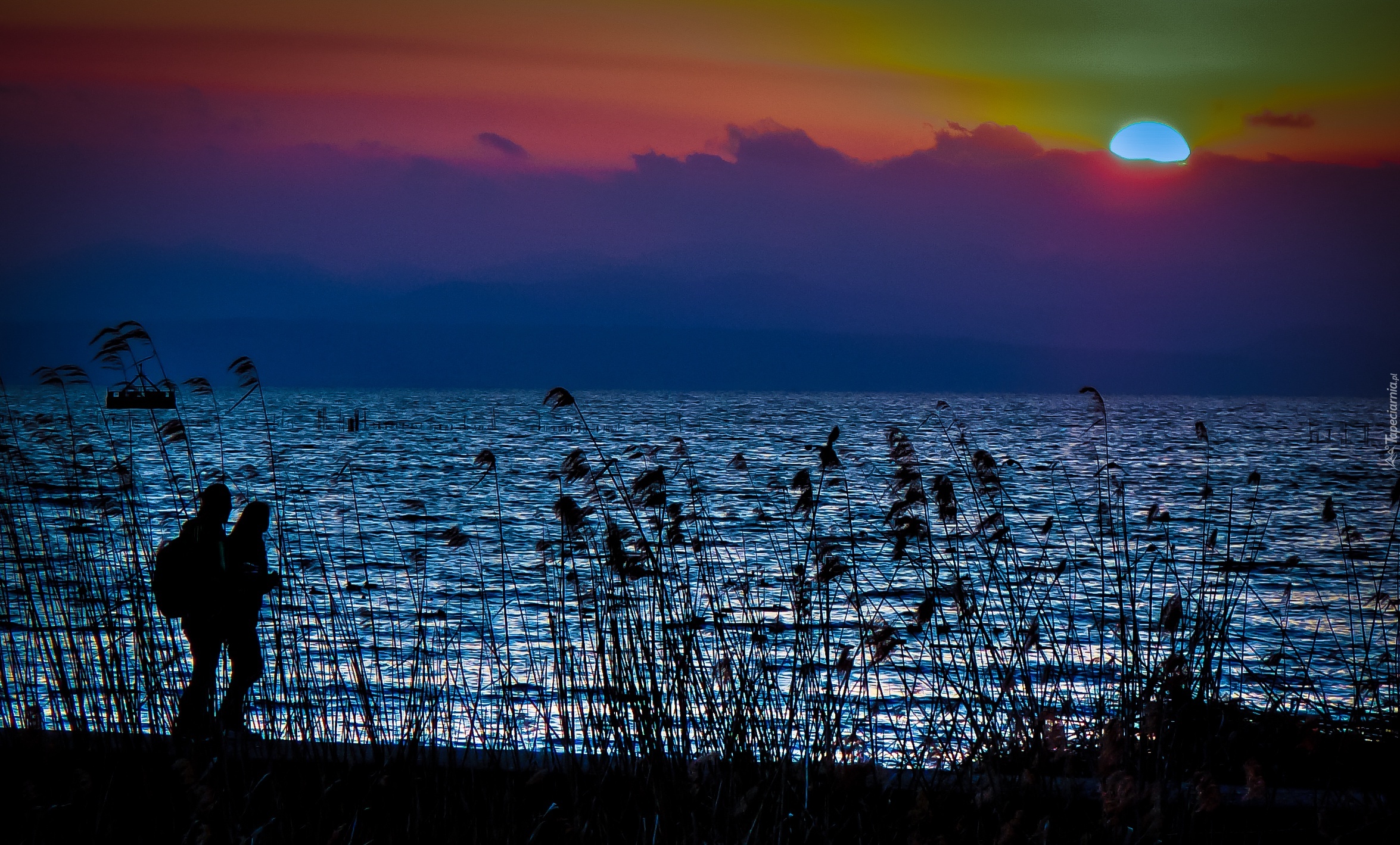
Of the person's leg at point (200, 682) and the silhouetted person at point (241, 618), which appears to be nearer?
the person's leg at point (200, 682)

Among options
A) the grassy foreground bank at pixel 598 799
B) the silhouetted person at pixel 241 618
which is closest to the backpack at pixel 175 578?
the silhouetted person at pixel 241 618

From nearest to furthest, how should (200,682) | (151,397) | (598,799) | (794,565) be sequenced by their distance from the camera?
(598,799) < (200,682) < (794,565) < (151,397)

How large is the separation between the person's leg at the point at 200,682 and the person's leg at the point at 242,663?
90 mm

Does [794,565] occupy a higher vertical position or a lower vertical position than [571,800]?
higher

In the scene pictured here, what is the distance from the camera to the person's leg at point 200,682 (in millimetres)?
5039

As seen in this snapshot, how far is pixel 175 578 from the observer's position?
577 cm

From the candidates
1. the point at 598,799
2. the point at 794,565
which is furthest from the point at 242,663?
the point at 794,565

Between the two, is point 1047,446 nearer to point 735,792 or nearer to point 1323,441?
point 1323,441

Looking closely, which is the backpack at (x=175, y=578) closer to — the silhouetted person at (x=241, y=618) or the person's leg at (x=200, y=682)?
the person's leg at (x=200, y=682)

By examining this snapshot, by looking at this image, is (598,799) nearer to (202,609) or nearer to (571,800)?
(571,800)

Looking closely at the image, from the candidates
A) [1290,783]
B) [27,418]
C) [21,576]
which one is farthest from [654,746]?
[27,418]

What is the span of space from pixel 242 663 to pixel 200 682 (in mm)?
505

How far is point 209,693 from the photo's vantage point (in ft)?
16.5

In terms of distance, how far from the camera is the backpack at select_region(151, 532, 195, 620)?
571 cm
